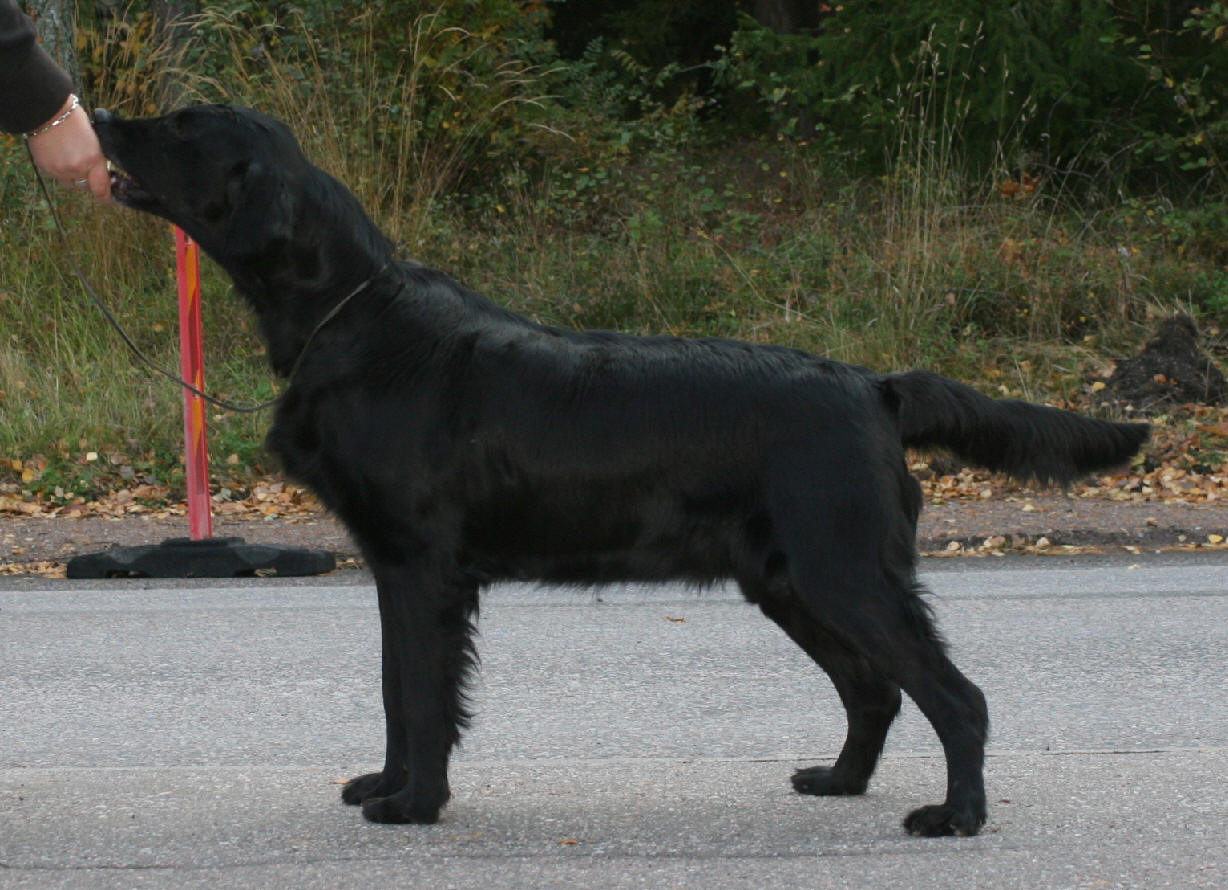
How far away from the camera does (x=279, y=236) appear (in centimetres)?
372

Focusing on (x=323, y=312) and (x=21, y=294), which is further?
(x=21, y=294)

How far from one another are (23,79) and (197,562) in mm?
4050

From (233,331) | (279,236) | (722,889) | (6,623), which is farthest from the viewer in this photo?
(233,331)

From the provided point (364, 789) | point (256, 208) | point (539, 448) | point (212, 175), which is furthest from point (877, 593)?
point (212, 175)

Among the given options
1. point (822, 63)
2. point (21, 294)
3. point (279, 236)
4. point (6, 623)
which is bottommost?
point (6, 623)

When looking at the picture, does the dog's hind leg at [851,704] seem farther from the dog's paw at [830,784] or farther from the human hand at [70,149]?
the human hand at [70,149]

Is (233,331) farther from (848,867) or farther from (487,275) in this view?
(848,867)

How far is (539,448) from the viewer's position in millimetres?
3617

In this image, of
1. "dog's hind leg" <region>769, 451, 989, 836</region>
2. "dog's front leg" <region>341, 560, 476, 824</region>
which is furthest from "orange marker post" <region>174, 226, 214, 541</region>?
"dog's hind leg" <region>769, 451, 989, 836</region>

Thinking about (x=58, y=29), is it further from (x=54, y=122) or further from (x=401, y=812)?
(x=401, y=812)

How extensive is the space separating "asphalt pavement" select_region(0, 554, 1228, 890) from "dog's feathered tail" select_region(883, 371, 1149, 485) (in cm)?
82

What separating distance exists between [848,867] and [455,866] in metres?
0.86

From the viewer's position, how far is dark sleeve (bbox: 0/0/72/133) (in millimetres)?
3424

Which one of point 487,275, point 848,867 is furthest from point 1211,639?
point 487,275
